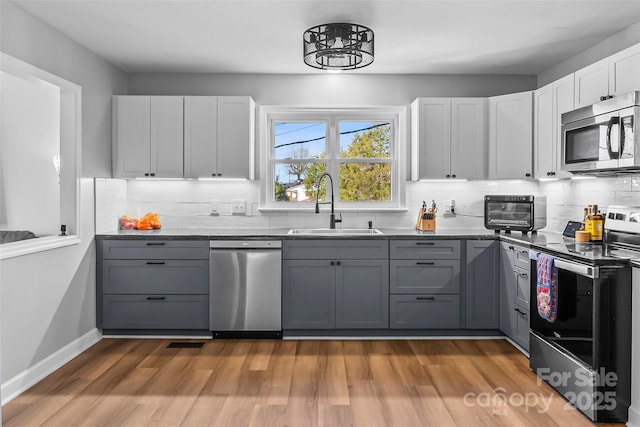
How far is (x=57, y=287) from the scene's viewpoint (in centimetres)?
338

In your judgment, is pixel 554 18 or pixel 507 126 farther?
pixel 507 126

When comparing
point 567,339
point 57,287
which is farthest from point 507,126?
point 57,287

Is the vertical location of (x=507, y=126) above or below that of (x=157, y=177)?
above

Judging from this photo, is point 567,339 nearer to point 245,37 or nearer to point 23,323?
point 245,37

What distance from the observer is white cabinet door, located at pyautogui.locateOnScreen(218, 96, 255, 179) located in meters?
4.28

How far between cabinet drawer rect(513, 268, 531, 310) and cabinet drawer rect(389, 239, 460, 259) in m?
0.51

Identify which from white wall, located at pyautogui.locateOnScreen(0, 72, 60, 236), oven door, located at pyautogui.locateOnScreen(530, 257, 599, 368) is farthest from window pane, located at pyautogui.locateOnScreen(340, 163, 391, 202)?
white wall, located at pyautogui.locateOnScreen(0, 72, 60, 236)

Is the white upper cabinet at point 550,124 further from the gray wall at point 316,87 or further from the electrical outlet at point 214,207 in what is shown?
the electrical outlet at point 214,207

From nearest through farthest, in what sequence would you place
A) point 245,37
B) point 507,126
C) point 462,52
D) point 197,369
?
1. point 197,369
2. point 245,37
3. point 462,52
4. point 507,126

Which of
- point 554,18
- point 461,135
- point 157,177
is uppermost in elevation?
point 554,18

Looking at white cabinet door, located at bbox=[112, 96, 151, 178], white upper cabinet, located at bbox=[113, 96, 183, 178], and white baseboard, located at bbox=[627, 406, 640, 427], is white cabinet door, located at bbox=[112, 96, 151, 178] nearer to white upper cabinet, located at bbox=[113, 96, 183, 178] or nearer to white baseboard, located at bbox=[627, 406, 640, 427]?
white upper cabinet, located at bbox=[113, 96, 183, 178]

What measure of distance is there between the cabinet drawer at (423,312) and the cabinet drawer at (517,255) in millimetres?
545

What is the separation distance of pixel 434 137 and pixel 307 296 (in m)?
1.82

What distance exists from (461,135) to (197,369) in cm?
294
